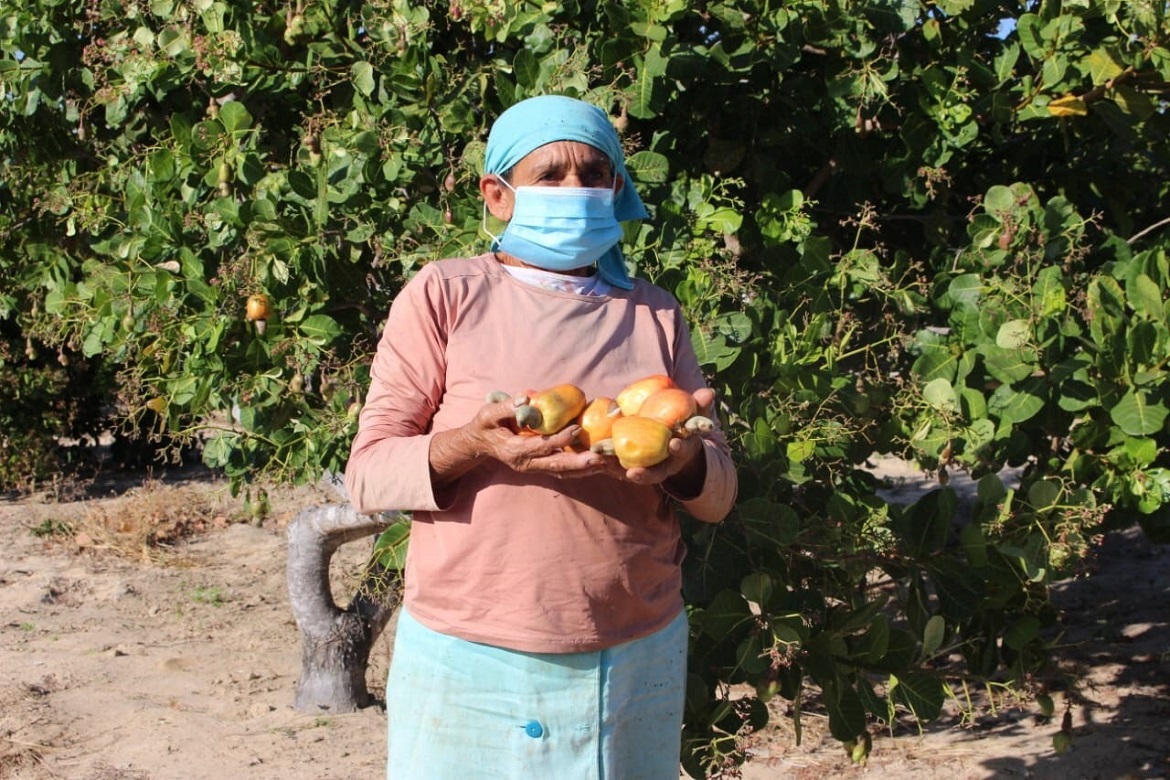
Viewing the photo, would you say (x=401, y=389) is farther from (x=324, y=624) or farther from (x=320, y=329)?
(x=324, y=624)

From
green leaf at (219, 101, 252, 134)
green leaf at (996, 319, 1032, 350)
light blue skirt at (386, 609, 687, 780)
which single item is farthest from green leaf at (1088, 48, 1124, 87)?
green leaf at (219, 101, 252, 134)

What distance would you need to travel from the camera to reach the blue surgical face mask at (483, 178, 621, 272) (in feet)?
6.18

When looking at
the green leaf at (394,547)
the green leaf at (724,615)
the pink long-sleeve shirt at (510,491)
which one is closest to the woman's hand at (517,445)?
the pink long-sleeve shirt at (510,491)

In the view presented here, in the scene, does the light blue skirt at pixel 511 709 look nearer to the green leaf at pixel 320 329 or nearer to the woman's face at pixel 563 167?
the woman's face at pixel 563 167

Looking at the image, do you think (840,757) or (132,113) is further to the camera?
(840,757)

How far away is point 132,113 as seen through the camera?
3.52 m

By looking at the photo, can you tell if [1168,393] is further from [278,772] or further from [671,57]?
[278,772]

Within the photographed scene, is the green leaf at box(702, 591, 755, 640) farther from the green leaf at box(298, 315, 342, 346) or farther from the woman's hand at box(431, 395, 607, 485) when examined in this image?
the green leaf at box(298, 315, 342, 346)

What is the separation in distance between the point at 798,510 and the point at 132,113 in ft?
7.04

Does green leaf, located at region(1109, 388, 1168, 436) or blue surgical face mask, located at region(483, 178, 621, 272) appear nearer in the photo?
blue surgical face mask, located at region(483, 178, 621, 272)

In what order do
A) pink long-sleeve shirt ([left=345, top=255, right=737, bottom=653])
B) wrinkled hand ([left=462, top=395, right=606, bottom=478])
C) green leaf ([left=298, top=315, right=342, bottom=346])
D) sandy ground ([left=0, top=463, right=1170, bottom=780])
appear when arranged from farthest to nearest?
sandy ground ([left=0, top=463, right=1170, bottom=780]), green leaf ([left=298, top=315, right=342, bottom=346]), pink long-sleeve shirt ([left=345, top=255, right=737, bottom=653]), wrinkled hand ([left=462, top=395, right=606, bottom=478])

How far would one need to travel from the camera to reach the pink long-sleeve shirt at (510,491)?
1801 mm

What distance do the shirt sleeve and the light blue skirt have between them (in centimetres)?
24

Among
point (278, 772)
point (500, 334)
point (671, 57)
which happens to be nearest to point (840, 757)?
point (278, 772)
